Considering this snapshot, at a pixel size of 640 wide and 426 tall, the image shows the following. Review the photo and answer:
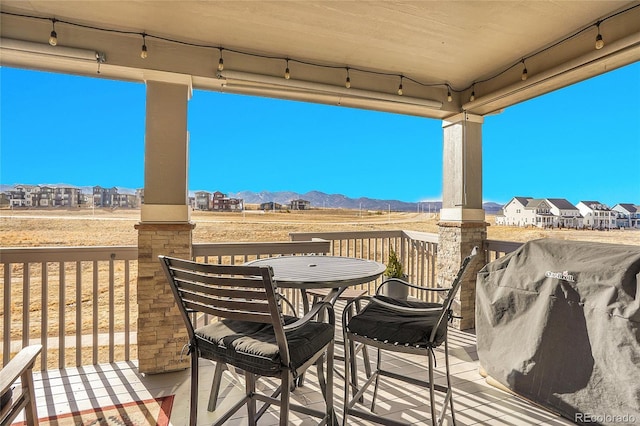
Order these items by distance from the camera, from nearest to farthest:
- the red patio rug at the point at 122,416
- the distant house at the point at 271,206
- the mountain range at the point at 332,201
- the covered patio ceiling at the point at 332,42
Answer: the red patio rug at the point at 122,416, the covered patio ceiling at the point at 332,42, the mountain range at the point at 332,201, the distant house at the point at 271,206

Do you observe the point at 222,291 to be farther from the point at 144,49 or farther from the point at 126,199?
the point at 126,199

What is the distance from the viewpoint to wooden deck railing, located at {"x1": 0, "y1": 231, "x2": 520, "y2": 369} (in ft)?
8.61

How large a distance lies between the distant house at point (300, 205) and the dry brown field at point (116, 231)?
356 mm

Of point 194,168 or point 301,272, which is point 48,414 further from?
point 194,168

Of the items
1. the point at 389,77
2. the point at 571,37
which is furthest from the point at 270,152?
the point at 571,37

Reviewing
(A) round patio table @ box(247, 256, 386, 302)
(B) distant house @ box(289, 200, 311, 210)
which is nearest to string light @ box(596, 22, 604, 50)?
(A) round patio table @ box(247, 256, 386, 302)

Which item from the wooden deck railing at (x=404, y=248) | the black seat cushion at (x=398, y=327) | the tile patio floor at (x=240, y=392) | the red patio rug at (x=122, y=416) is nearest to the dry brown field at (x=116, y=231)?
the wooden deck railing at (x=404, y=248)

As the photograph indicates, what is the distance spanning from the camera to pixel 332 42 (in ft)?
9.45

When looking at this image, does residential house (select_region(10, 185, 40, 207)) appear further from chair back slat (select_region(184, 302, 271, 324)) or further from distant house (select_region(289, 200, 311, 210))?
distant house (select_region(289, 200, 311, 210))

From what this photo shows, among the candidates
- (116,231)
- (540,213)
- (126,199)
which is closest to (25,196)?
(116,231)

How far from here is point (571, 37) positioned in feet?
9.09

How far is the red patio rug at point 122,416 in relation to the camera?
200 cm

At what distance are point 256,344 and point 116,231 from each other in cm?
297

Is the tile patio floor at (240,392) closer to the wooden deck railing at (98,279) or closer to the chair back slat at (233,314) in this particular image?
the wooden deck railing at (98,279)
